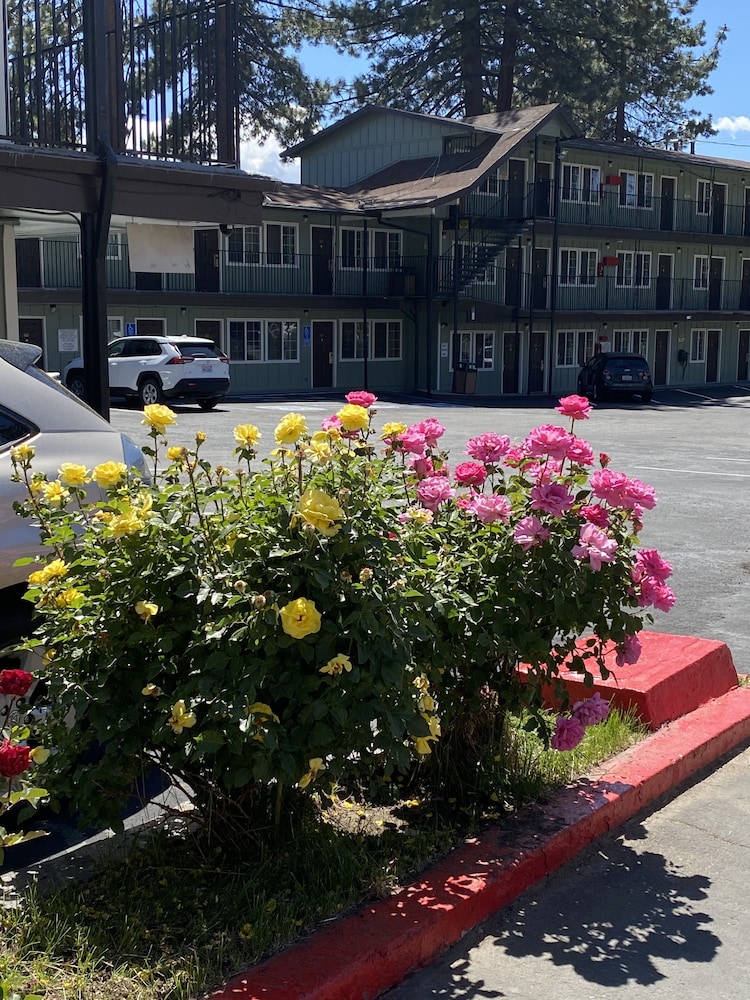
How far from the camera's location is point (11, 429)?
495cm

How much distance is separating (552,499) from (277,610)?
1.26 m

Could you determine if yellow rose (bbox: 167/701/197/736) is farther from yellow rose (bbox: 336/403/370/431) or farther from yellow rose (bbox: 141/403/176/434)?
yellow rose (bbox: 336/403/370/431)

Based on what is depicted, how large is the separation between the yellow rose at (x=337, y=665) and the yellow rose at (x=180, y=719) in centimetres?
40

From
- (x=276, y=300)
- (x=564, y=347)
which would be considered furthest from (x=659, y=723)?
(x=564, y=347)

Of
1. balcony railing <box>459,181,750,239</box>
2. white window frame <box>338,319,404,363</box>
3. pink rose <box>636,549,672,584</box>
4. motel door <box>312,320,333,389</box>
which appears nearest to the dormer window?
balcony railing <box>459,181,750,239</box>

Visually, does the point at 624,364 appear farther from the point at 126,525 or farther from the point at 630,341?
the point at 126,525

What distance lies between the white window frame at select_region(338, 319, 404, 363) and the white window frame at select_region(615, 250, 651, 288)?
30.9 ft

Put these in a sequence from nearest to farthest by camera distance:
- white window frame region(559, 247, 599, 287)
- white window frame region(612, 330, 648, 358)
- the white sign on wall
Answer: the white sign on wall → white window frame region(559, 247, 599, 287) → white window frame region(612, 330, 648, 358)

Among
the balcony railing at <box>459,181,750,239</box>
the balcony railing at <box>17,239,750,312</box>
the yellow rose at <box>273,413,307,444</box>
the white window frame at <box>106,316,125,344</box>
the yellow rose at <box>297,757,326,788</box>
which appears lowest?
the yellow rose at <box>297,757,326,788</box>

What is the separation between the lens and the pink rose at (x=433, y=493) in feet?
15.1

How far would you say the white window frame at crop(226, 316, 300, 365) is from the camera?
37.6 metres

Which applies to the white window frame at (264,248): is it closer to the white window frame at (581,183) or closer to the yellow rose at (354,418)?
the white window frame at (581,183)

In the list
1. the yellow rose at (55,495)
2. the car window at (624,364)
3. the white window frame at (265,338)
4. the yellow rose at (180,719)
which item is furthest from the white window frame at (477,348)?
the yellow rose at (180,719)

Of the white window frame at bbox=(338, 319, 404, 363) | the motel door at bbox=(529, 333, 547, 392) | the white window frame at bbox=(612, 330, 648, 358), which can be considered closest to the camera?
the white window frame at bbox=(338, 319, 404, 363)
